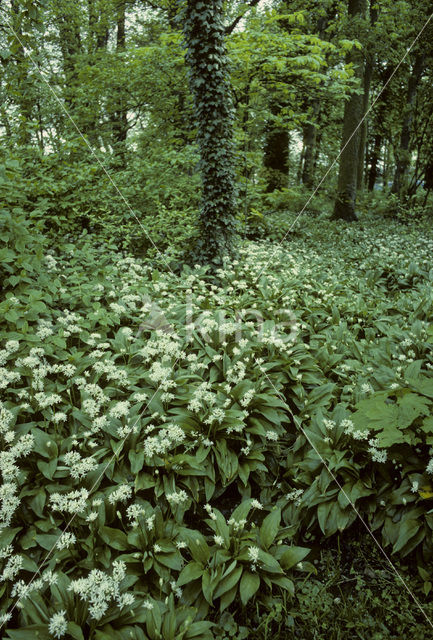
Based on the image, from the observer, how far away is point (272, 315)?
523 cm

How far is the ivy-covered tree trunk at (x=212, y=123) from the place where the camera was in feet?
20.9

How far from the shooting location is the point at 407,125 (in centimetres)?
1348

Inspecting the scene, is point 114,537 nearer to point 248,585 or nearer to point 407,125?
point 248,585

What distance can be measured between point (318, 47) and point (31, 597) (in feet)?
31.4

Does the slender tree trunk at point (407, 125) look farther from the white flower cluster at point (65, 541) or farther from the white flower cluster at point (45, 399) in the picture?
the white flower cluster at point (65, 541)

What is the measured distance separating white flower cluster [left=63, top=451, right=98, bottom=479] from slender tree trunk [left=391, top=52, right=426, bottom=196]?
14362mm

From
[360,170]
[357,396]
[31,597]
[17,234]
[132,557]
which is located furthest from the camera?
[360,170]

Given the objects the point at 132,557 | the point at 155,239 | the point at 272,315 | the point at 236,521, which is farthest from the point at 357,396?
the point at 155,239

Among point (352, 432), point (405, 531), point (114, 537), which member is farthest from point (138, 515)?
point (405, 531)

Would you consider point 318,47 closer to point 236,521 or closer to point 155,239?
point 155,239

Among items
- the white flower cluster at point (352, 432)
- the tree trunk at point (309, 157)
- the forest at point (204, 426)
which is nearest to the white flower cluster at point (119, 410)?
the forest at point (204, 426)

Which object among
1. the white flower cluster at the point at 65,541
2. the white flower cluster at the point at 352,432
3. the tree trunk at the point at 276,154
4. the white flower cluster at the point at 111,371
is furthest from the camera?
the tree trunk at the point at 276,154

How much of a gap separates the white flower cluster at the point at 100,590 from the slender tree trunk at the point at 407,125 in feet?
48.5

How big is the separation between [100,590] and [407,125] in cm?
1591
